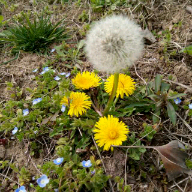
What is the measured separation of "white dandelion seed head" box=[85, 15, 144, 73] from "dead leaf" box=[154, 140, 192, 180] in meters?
0.69

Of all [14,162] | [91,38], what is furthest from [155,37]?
[14,162]

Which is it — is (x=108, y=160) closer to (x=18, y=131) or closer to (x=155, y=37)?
(x=18, y=131)

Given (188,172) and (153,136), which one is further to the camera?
(153,136)

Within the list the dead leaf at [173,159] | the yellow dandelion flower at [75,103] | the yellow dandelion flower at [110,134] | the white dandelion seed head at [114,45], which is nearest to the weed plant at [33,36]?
the yellow dandelion flower at [75,103]

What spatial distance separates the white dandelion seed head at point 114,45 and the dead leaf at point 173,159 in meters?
0.69

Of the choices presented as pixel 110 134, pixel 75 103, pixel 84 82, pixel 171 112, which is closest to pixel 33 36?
pixel 84 82

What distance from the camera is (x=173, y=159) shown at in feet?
5.23

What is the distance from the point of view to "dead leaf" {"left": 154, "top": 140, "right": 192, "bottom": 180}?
1.56 m

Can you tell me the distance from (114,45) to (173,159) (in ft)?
3.03

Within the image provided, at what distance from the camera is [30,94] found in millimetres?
2316

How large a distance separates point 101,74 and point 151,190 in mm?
1327

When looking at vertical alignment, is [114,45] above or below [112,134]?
above

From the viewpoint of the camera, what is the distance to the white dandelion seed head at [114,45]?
151 cm

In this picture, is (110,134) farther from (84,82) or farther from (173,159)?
(84,82)
